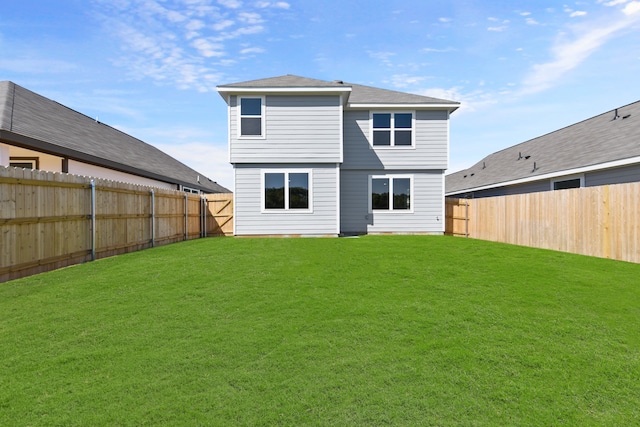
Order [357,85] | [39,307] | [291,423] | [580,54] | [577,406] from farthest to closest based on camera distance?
1. [357,85]
2. [580,54]
3. [39,307]
4. [577,406]
5. [291,423]

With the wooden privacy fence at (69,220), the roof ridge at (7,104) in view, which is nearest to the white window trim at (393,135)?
the wooden privacy fence at (69,220)

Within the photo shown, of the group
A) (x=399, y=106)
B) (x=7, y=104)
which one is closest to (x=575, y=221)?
(x=399, y=106)

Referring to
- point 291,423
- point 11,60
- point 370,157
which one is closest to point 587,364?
point 291,423

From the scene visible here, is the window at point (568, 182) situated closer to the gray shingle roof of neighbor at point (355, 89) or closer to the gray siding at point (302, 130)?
the gray shingle roof of neighbor at point (355, 89)

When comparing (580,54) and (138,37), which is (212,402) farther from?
(580,54)

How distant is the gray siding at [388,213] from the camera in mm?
16688

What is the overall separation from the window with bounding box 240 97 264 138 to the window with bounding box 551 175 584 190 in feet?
44.1

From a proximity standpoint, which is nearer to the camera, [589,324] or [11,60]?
[589,324]

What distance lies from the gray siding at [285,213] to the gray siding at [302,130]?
48cm

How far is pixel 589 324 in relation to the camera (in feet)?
15.5

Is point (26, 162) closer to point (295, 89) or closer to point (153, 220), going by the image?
point (153, 220)

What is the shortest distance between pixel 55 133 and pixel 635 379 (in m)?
16.5

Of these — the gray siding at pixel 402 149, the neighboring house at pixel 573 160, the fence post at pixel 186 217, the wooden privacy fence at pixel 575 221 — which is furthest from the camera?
the gray siding at pixel 402 149

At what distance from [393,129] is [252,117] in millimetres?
6750
